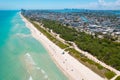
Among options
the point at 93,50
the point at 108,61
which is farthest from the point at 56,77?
the point at 93,50

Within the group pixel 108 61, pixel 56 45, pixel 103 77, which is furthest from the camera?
pixel 56 45

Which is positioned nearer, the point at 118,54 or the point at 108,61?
the point at 108,61

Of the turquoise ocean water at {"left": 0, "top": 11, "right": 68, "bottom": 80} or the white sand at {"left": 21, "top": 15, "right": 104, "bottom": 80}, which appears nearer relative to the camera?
the white sand at {"left": 21, "top": 15, "right": 104, "bottom": 80}

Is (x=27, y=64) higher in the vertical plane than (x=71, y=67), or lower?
lower

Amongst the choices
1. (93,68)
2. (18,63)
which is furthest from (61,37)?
(93,68)

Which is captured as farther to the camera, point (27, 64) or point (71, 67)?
point (27, 64)

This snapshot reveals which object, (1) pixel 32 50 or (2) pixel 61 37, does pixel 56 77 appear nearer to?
(1) pixel 32 50

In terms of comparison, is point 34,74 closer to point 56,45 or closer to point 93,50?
point 93,50

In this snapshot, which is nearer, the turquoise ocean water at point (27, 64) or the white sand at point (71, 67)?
the white sand at point (71, 67)

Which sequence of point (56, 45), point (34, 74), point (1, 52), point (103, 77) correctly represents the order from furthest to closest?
point (56, 45), point (1, 52), point (34, 74), point (103, 77)
